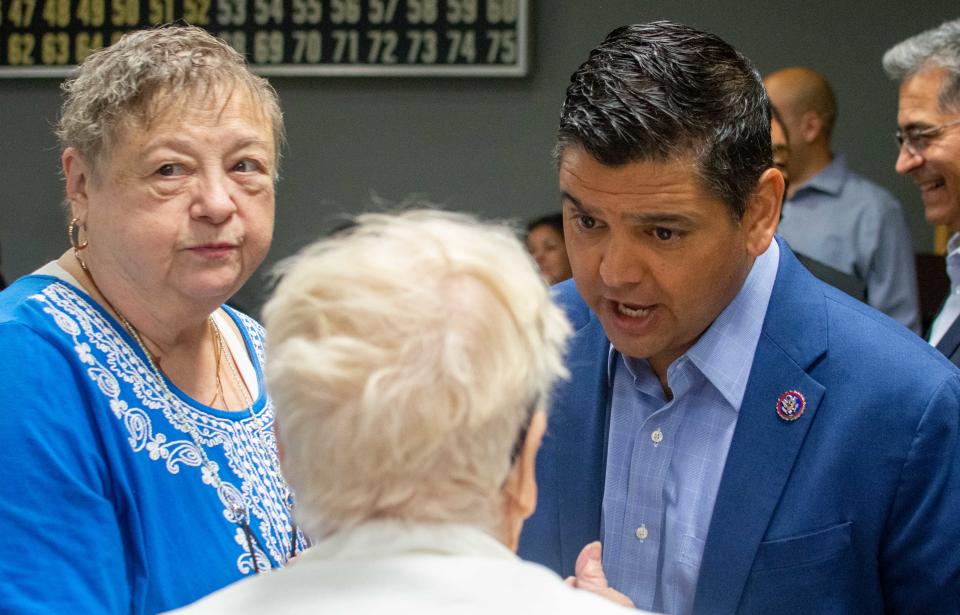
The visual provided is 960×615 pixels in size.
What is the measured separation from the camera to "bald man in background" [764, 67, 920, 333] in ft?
15.9

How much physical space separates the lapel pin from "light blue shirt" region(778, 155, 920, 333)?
299cm

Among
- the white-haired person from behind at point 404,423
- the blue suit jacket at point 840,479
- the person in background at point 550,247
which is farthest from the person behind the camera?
the person in background at point 550,247

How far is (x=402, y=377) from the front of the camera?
3.90ft

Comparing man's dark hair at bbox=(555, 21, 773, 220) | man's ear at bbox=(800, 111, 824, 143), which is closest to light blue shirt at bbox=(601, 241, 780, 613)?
man's dark hair at bbox=(555, 21, 773, 220)

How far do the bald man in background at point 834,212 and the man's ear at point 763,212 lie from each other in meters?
2.89

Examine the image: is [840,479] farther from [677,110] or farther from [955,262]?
[955,262]

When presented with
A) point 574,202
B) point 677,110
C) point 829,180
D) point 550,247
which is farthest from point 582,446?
point 829,180

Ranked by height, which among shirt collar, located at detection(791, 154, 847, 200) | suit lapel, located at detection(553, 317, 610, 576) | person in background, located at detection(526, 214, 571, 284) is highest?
shirt collar, located at detection(791, 154, 847, 200)

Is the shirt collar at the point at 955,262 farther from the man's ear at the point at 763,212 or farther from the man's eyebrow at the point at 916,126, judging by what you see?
the man's ear at the point at 763,212

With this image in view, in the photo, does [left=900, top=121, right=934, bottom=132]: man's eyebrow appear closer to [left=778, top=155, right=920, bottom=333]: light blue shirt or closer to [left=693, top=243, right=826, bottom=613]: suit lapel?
[left=778, top=155, right=920, bottom=333]: light blue shirt

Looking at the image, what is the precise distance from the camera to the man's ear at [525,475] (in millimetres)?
1318

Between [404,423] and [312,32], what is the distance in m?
4.39

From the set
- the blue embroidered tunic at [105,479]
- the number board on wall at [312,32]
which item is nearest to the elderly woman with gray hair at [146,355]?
the blue embroidered tunic at [105,479]

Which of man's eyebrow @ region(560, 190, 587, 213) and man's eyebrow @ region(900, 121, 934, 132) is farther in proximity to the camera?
man's eyebrow @ region(900, 121, 934, 132)
